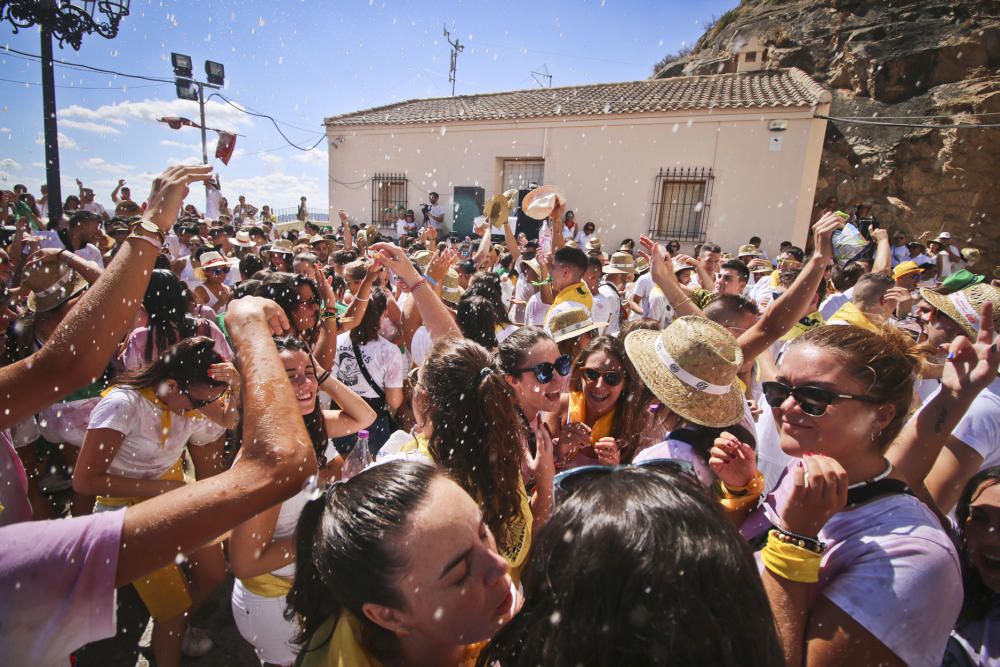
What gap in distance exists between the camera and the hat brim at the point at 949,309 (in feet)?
8.27

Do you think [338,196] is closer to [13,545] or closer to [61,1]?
[61,1]

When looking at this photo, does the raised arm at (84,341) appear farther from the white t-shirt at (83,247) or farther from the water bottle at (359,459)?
the white t-shirt at (83,247)

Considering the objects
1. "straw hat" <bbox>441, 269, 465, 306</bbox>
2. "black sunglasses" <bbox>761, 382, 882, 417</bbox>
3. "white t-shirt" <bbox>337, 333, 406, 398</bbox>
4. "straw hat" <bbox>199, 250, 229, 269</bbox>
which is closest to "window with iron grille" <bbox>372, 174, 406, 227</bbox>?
"straw hat" <bbox>199, 250, 229, 269</bbox>

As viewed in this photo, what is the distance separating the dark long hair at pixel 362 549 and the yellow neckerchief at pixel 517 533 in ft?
1.72

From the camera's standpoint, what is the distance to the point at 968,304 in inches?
100

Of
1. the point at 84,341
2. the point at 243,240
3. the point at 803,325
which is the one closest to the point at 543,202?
the point at 803,325

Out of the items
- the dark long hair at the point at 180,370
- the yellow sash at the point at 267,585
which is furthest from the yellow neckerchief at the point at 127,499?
the yellow sash at the point at 267,585

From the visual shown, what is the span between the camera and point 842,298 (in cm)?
492

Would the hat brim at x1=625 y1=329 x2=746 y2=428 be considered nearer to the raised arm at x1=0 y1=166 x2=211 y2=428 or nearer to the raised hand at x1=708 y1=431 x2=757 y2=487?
the raised hand at x1=708 y1=431 x2=757 y2=487

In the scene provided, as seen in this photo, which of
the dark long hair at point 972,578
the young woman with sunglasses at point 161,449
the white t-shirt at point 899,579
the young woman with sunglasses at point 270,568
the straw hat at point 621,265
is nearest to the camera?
the white t-shirt at point 899,579

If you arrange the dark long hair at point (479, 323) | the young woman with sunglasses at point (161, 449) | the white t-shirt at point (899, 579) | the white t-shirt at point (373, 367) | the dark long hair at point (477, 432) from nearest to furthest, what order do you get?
the white t-shirt at point (899, 579)
the dark long hair at point (477, 432)
the young woman with sunglasses at point (161, 449)
the dark long hair at point (479, 323)
the white t-shirt at point (373, 367)

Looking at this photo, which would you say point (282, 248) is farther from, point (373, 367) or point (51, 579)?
point (51, 579)

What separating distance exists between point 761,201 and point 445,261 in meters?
13.3

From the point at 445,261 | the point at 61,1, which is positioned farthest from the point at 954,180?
the point at 61,1
